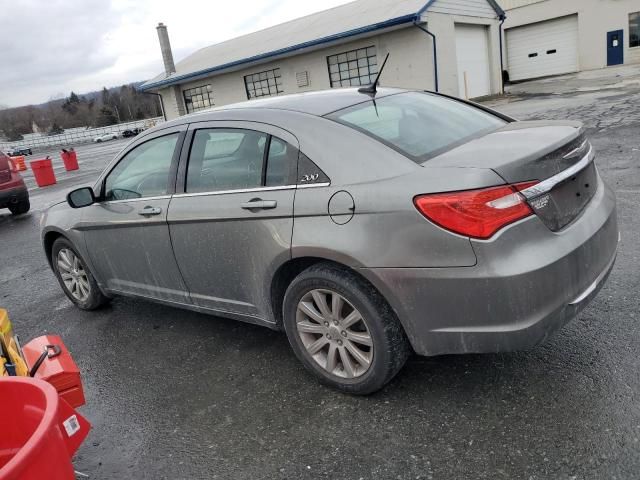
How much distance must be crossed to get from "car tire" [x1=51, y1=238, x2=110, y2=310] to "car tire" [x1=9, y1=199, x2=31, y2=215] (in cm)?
715

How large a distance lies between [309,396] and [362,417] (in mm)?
383

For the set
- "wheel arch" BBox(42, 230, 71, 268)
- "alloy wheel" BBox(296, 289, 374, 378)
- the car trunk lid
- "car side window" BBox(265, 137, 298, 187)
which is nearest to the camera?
the car trunk lid

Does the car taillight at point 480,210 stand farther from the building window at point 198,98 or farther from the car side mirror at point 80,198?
the building window at point 198,98

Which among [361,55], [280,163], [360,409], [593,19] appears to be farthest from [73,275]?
[593,19]

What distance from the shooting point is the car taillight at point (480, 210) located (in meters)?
2.40

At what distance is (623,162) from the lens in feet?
24.9

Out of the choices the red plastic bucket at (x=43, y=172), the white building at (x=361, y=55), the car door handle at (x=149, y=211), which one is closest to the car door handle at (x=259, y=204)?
the car door handle at (x=149, y=211)

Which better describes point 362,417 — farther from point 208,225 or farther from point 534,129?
point 534,129

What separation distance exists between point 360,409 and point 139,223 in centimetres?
202

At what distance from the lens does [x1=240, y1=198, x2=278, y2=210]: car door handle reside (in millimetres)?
3006

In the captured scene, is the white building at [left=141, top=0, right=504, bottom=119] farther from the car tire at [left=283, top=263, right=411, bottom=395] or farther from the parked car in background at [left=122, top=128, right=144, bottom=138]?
the parked car in background at [left=122, top=128, right=144, bottom=138]

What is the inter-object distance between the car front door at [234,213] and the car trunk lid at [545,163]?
2.82 ft

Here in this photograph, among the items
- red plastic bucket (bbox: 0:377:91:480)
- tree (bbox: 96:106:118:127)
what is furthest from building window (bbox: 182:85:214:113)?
tree (bbox: 96:106:118:127)

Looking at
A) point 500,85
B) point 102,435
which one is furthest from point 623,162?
point 500,85
